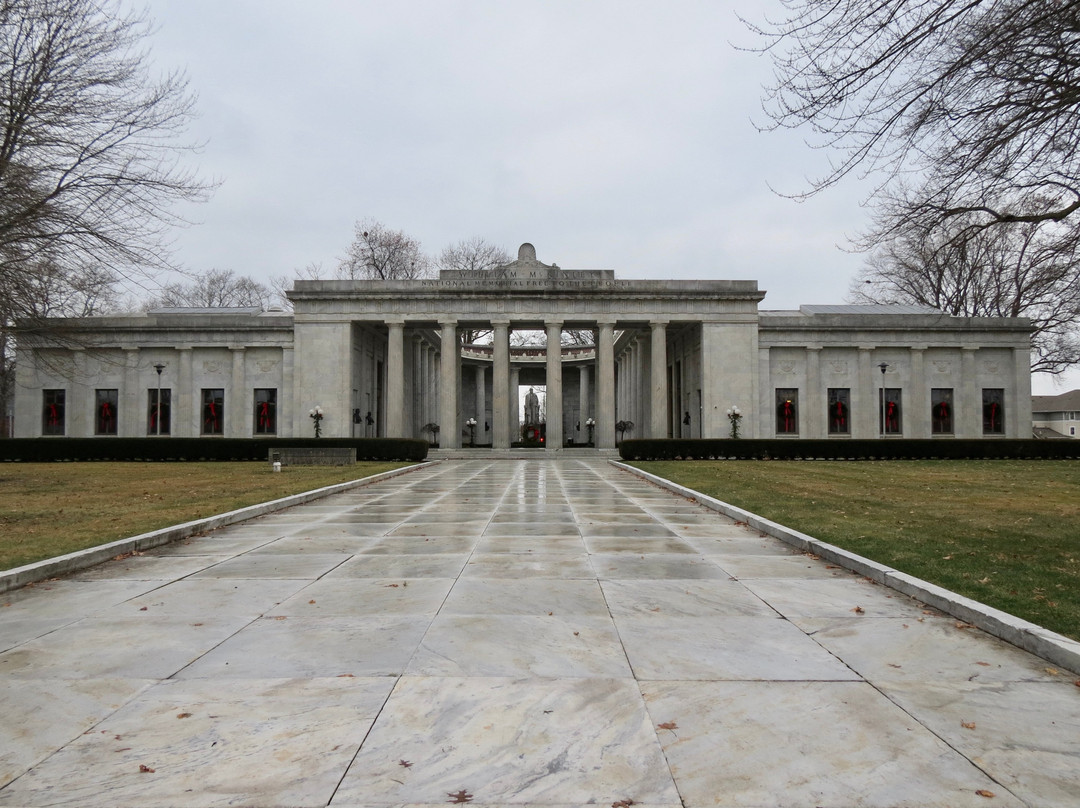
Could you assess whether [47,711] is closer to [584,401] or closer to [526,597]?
[526,597]

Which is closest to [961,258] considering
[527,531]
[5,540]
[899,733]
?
[527,531]

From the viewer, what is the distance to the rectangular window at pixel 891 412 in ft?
154

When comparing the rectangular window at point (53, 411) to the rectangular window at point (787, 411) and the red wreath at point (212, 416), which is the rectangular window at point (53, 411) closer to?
the red wreath at point (212, 416)

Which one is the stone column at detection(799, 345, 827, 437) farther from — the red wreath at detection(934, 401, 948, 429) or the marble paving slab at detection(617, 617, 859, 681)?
the marble paving slab at detection(617, 617, 859, 681)

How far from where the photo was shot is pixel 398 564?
8734 millimetres

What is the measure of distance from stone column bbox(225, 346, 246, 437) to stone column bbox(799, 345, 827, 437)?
37297mm

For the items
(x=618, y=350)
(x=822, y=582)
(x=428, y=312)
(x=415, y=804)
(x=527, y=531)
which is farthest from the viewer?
(x=618, y=350)

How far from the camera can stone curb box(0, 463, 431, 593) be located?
767cm

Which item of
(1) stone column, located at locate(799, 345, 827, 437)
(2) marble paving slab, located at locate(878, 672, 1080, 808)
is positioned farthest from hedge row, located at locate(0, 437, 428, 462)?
(2) marble paving slab, located at locate(878, 672, 1080, 808)

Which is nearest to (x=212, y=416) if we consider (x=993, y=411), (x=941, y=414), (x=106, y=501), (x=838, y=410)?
(x=106, y=501)

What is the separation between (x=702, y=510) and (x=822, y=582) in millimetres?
7123

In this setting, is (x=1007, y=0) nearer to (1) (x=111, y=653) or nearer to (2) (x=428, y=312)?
(1) (x=111, y=653)

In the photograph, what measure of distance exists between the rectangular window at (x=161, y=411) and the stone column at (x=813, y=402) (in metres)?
42.5

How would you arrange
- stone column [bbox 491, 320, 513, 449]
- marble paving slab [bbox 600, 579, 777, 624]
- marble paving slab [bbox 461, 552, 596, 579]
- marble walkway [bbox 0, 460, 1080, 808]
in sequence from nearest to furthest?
marble walkway [bbox 0, 460, 1080, 808], marble paving slab [bbox 600, 579, 777, 624], marble paving slab [bbox 461, 552, 596, 579], stone column [bbox 491, 320, 513, 449]
